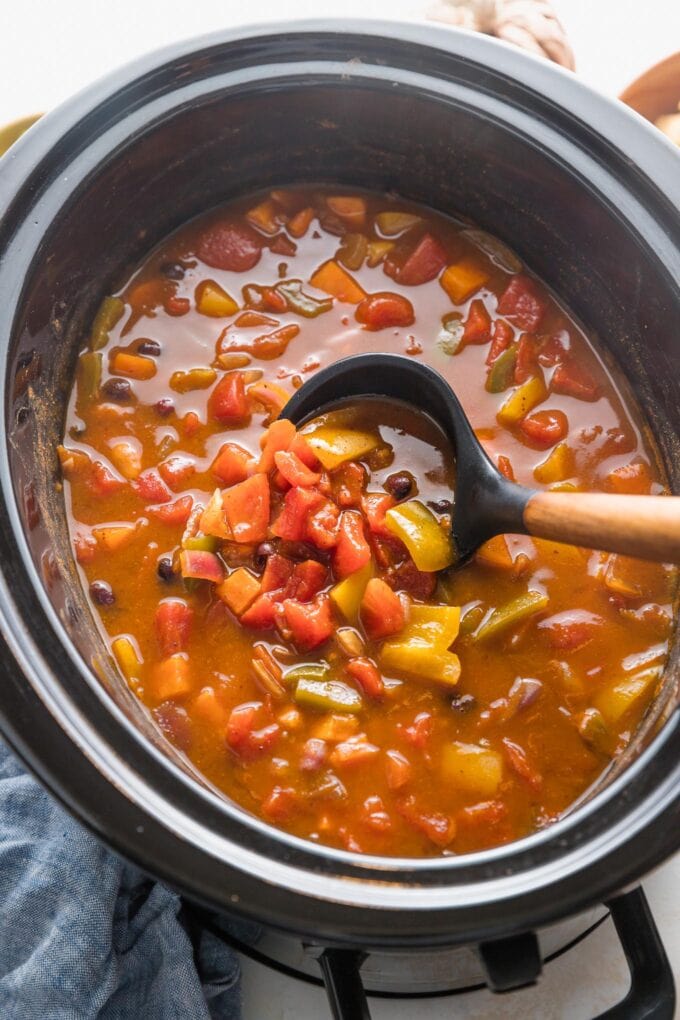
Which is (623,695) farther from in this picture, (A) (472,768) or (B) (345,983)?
(B) (345,983)

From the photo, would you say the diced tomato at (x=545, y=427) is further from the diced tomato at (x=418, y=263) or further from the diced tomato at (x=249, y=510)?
the diced tomato at (x=249, y=510)

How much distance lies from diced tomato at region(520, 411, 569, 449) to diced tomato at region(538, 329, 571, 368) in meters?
0.19

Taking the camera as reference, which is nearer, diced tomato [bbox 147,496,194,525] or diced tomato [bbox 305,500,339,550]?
diced tomato [bbox 305,500,339,550]

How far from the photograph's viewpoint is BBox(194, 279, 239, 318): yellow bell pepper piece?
3107 mm

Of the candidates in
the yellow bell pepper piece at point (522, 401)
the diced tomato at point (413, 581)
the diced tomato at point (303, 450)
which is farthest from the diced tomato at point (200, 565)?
the yellow bell pepper piece at point (522, 401)

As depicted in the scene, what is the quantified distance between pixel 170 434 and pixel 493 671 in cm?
117

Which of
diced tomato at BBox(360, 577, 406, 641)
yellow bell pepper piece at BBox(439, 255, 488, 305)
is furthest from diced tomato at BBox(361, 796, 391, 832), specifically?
yellow bell pepper piece at BBox(439, 255, 488, 305)

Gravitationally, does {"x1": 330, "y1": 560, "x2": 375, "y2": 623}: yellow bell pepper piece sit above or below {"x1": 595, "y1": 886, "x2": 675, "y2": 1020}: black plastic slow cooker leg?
above

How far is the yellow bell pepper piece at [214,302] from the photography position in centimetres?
311

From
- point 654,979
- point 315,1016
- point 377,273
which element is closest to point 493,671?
point 654,979

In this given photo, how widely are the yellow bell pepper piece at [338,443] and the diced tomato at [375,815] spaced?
0.94 m

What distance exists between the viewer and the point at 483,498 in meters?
2.56

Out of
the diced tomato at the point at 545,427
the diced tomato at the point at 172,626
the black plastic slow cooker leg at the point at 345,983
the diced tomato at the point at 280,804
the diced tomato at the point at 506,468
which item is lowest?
the black plastic slow cooker leg at the point at 345,983

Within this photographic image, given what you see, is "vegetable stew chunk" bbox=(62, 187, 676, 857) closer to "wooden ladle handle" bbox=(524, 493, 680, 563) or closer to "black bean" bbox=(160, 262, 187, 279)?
"black bean" bbox=(160, 262, 187, 279)
